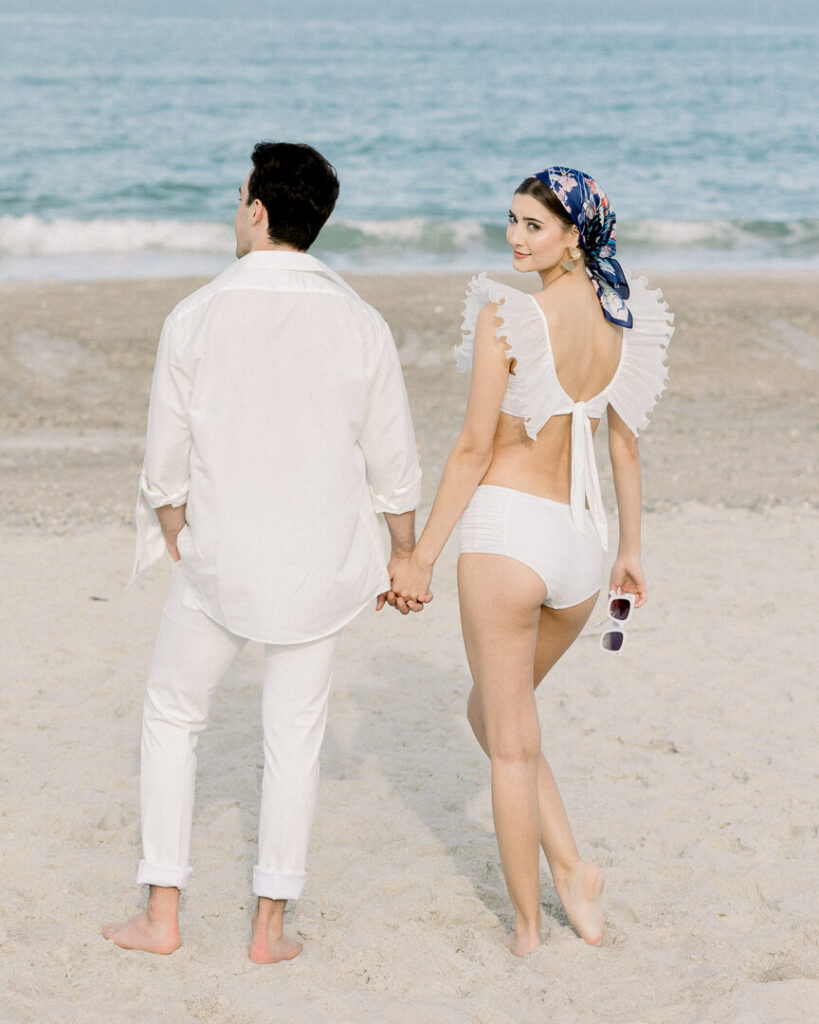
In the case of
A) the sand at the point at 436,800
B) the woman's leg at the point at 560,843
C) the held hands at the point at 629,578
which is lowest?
the sand at the point at 436,800

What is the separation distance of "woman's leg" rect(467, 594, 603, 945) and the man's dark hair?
116 centimetres

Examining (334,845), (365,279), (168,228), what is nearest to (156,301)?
(365,279)

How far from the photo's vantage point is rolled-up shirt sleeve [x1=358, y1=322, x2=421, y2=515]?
2926 millimetres

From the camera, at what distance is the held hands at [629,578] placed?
138 inches

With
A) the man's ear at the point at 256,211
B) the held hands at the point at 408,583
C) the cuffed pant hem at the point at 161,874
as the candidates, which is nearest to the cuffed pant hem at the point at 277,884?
the cuffed pant hem at the point at 161,874

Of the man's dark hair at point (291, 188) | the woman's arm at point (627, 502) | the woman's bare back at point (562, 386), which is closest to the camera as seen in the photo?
the man's dark hair at point (291, 188)

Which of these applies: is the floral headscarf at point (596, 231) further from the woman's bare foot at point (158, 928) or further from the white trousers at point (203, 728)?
the woman's bare foot at point (158, 928)

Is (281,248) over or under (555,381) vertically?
over

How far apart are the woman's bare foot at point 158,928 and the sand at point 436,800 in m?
0.04

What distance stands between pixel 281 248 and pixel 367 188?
63.8 ft

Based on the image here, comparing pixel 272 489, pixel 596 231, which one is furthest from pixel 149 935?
pixel 596 231

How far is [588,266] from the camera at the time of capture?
3.12 meters

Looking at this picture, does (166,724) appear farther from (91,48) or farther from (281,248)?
(91,48)

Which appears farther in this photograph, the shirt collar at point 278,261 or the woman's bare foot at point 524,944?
the woman's bare foot at point 524,944
